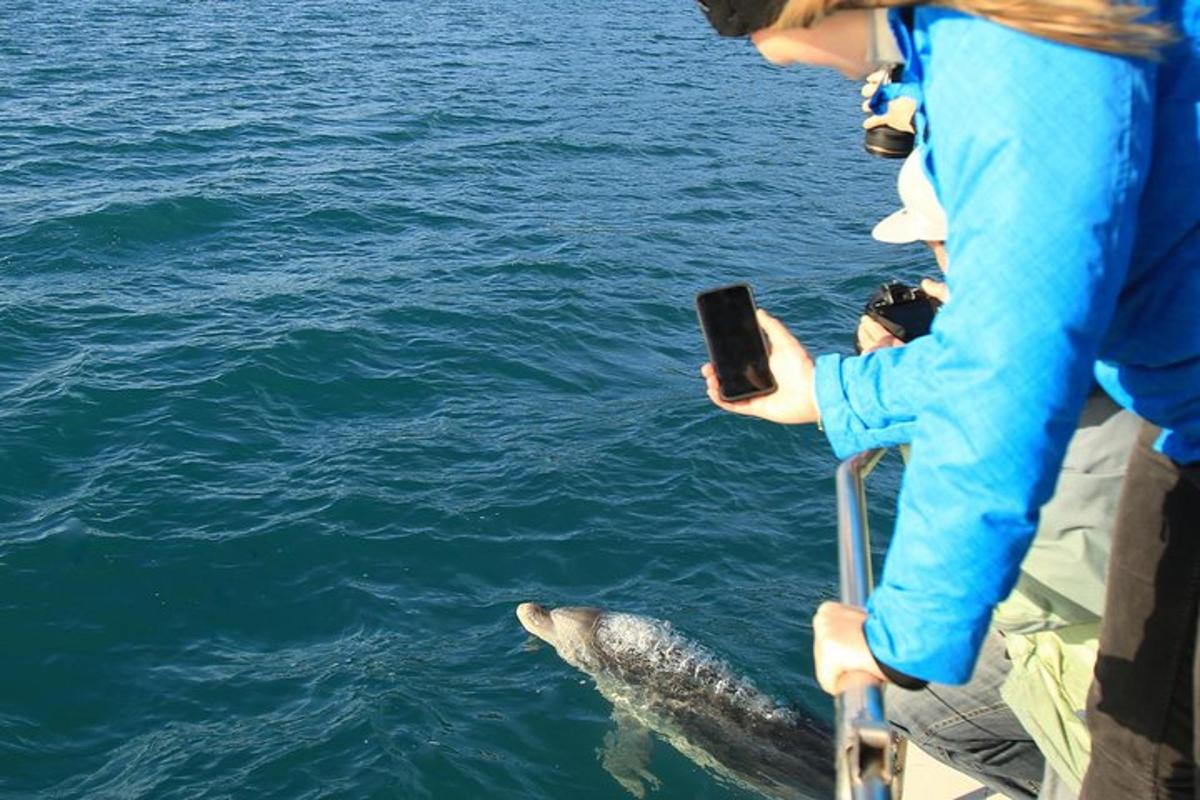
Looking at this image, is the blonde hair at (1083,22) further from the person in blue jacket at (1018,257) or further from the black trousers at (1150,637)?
the black trousers at (1150,637)

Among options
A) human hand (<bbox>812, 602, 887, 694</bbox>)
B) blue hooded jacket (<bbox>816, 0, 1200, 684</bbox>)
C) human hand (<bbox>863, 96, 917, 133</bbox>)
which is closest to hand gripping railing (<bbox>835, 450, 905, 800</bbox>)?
human hand (<bbox>812, 602, 887, 694</bbox>)

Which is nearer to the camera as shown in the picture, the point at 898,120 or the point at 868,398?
the point at 868,398

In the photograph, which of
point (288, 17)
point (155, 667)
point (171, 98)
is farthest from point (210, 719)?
point (288, 17)

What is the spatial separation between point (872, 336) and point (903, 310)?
135mm

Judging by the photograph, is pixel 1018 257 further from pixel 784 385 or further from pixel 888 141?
pixel 888 141

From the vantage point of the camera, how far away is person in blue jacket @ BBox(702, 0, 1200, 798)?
6.09 ft

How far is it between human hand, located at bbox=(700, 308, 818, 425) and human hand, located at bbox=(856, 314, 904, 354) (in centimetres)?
66

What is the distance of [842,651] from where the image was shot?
2.43m

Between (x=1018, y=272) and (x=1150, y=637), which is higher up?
(x=1018, y=272)

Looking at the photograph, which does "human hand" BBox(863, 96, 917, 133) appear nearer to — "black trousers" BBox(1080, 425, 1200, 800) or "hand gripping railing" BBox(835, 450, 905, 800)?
"black trousers" BBox(1080, 425, 1200, 800)

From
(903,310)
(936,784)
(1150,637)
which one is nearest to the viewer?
(1150,637)

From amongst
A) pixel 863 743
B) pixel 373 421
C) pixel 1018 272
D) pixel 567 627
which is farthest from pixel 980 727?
pixel 373 421

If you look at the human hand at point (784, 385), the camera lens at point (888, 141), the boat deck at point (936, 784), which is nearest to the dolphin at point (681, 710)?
the boat deck at point (936, 784)

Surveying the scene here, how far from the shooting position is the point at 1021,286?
74.3 inches
